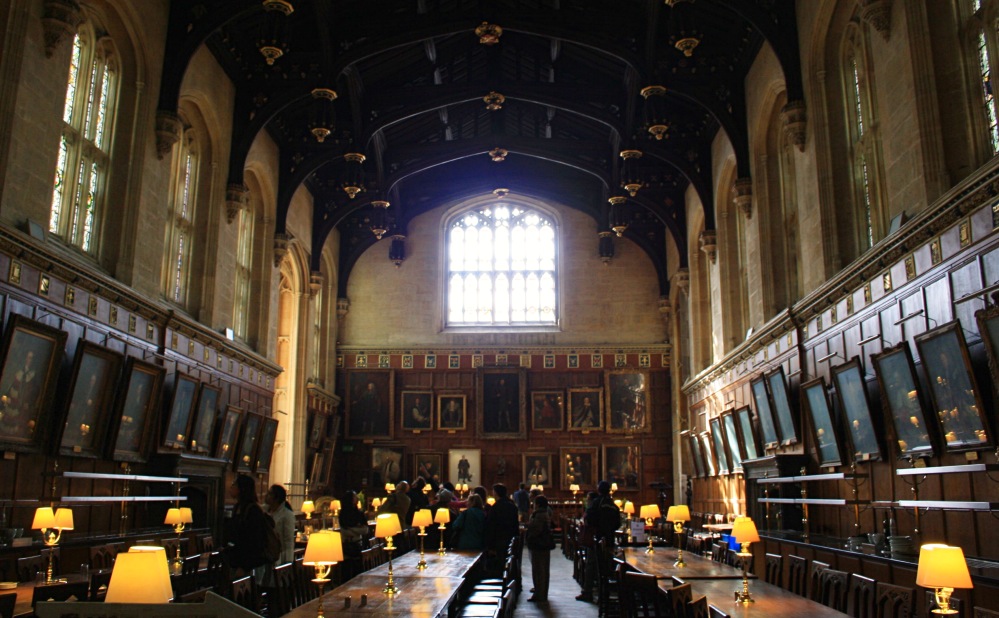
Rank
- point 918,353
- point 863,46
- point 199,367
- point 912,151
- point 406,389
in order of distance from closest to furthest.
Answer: point 918,353
point 912,151
point 863,46
point 199,367
point 406,389

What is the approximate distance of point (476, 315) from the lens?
26.8m

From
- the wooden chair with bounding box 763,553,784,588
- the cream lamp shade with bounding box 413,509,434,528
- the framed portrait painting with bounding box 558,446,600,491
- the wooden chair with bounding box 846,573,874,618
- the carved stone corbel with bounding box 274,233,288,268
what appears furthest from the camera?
the framed portrait painting with bounding box 558,446,600,491

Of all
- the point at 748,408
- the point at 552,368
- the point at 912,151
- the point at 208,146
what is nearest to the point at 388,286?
the point at 552,368

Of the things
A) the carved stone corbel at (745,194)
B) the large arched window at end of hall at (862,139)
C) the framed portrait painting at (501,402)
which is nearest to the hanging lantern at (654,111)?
the carved stone corbel at (745,194)

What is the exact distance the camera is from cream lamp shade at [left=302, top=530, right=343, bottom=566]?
5344 millimetres

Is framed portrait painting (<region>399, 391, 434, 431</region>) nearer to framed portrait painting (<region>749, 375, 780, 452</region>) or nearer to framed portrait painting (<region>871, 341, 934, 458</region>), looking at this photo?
framed portrait painting (<region>749, 375, 780, 452</region>)

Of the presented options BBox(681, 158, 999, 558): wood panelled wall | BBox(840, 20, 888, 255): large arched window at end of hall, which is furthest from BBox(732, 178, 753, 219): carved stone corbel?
BBox(840, 20, 888, 255): large arched window at end of hall

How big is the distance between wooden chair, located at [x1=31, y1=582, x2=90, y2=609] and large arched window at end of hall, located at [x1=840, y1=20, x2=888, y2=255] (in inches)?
378

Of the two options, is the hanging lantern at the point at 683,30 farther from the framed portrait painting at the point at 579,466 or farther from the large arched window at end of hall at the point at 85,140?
the framed portrait painting at the point at 579,466

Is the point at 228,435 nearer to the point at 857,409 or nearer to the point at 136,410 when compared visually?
the point at 136,410

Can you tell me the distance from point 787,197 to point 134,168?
10.2 metres

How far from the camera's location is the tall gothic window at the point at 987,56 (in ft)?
28.8

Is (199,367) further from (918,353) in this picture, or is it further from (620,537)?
(918,353)

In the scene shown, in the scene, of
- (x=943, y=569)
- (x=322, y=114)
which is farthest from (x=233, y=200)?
(x=943, y=569)
